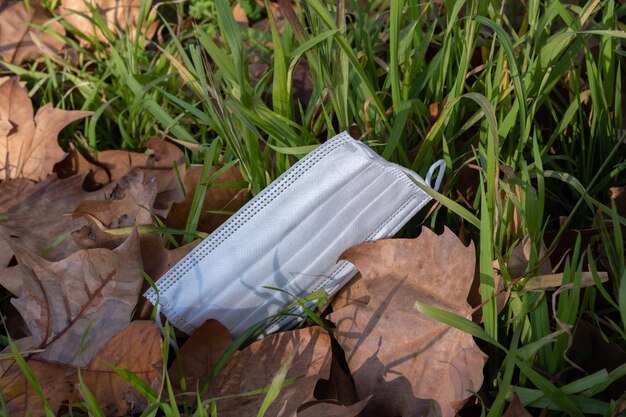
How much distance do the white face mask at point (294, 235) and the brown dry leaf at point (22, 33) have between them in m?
0.97

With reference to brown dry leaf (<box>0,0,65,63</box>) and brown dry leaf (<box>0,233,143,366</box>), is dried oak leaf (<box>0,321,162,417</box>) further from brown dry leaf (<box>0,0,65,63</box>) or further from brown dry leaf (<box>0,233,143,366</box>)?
brown dry leaf (<box>0,0,65,63</box>)

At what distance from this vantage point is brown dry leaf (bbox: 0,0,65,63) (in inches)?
79.9

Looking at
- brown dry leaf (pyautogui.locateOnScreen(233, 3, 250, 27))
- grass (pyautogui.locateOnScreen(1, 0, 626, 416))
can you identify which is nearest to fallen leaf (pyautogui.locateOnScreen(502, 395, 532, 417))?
grass (pyautogui.locateOnScreen(1, 0, 626, 416))

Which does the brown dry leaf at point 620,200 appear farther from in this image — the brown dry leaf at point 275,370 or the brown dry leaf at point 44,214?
the brown dry leaf at point 44,214

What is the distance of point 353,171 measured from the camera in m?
1.30

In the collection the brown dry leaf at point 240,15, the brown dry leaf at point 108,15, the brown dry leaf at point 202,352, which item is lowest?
the brown dry leaf at point 202,352

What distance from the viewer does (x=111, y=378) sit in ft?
4.02

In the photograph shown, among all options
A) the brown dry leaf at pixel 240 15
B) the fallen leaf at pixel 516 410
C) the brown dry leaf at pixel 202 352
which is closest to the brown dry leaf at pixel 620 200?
the fallen leaf at pixel 516 410

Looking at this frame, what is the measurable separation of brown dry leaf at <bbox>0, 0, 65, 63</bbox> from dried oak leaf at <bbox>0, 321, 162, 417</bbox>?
40.9 inches

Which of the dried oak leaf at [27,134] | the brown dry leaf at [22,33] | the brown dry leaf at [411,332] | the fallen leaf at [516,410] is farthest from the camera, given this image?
the brown dry leaf at [22,33]

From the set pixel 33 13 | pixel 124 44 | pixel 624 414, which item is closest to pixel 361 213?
pixel 624 414

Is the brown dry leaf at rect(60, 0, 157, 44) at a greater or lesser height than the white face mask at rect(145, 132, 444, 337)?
greater

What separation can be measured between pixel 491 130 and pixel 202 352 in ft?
1.94

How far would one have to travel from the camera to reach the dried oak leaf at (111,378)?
3.97 ft
